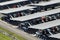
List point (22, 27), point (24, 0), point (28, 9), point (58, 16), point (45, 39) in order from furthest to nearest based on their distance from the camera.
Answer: point (24, 0), point (28, 9), point (58, 16), point (22, 27), point (45, 39)

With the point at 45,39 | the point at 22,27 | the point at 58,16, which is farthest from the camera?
the point at 58,16

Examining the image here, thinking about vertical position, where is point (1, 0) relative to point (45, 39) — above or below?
below

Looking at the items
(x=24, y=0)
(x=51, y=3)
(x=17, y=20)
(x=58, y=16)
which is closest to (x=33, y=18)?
(x=17, y=20)

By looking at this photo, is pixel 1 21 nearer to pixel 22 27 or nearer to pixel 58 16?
pixel 22 27

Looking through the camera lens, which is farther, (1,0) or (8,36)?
(1,0)

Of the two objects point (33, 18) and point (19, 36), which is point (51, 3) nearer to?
point (33, 18)

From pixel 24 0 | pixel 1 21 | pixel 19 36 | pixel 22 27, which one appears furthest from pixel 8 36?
pixel 24 0

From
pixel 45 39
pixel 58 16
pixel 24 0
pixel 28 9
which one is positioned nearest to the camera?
pixel 45 39

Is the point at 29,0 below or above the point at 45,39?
below

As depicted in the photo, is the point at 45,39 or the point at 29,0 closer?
the point at 45,39
